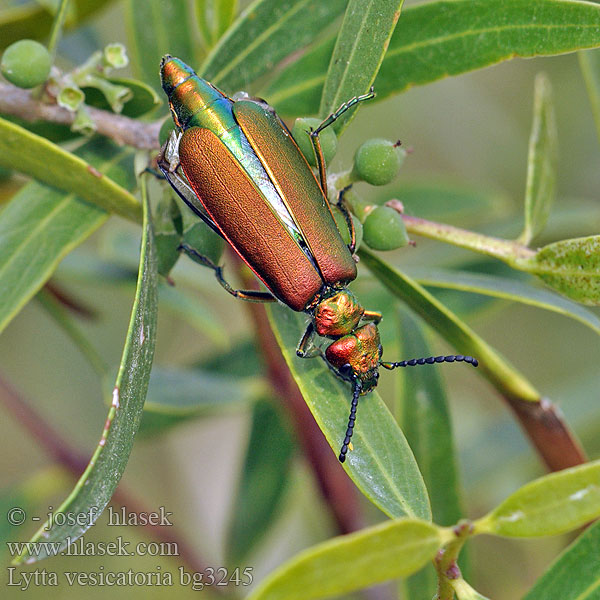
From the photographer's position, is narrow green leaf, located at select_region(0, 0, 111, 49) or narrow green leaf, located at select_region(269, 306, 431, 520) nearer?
narrow green leaf, located at select_region(269, 306, 431, 520)

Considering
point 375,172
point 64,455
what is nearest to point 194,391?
point 64,455

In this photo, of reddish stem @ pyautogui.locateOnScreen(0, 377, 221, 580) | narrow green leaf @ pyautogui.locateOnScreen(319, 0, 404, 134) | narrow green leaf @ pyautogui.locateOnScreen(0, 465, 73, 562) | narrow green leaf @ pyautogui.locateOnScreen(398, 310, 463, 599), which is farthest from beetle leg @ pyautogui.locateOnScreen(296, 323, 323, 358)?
narrow green leaf @ pyautogui.locateOnScreen(0, 465, 73, 562)

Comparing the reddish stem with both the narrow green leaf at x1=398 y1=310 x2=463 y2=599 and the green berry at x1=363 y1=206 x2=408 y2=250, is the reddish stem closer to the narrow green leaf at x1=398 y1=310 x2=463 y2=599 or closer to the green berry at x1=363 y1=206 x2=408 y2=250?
the narrow green leaf at x1=398 y1=310 x2=463 y2=599

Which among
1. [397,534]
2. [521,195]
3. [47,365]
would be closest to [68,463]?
[47,365]

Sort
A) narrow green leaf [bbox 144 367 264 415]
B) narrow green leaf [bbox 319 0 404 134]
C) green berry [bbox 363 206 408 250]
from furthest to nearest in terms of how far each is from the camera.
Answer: narrow green leaf [bbox 144 367 264 415], green berry [bbox 363 206 408 250], narrow green leaf [bbox 319 0 404 134]

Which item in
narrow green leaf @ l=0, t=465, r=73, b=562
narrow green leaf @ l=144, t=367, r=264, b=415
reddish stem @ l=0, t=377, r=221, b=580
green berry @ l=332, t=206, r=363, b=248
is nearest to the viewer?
green berry @ l=332, t=206, r=363, b=248

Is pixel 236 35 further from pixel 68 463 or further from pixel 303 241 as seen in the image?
pixel 68 463

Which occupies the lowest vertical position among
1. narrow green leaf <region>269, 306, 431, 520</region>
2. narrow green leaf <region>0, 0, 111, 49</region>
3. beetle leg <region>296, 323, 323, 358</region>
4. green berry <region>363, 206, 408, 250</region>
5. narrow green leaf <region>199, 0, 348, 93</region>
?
narrow green leaf <region>269, 306, 431, 520</region>
